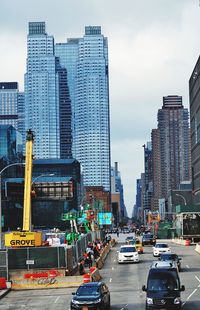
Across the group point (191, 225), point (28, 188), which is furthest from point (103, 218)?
point (28, 188)

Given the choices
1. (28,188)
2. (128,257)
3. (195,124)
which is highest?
(195,124)

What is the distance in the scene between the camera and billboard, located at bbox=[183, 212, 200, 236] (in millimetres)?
105625

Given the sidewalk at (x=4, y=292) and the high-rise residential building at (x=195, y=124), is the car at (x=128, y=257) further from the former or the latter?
the high-rise residential building at (x=195, y=124)

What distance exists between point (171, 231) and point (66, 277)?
94.9m

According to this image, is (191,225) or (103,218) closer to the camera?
(191,225)

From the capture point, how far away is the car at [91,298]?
87.7ft

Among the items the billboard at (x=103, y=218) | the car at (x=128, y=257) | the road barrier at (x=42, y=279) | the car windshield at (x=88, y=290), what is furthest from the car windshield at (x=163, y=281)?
the billboard at (x=103, y=218)

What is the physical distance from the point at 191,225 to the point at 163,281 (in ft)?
263

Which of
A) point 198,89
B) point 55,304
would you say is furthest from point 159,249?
point 198,89

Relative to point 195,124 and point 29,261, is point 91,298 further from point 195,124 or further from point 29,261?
point 195,124

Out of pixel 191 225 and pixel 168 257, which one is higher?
pixel 191 225

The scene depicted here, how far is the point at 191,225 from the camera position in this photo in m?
107

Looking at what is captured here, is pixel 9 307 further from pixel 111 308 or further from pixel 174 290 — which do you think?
pixel 174 290

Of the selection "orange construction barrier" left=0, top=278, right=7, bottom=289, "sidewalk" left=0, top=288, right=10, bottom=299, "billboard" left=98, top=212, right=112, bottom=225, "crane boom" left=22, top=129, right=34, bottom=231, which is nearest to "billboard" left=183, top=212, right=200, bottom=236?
"crane boom" left=22, top=129, right=34, bottom=231
